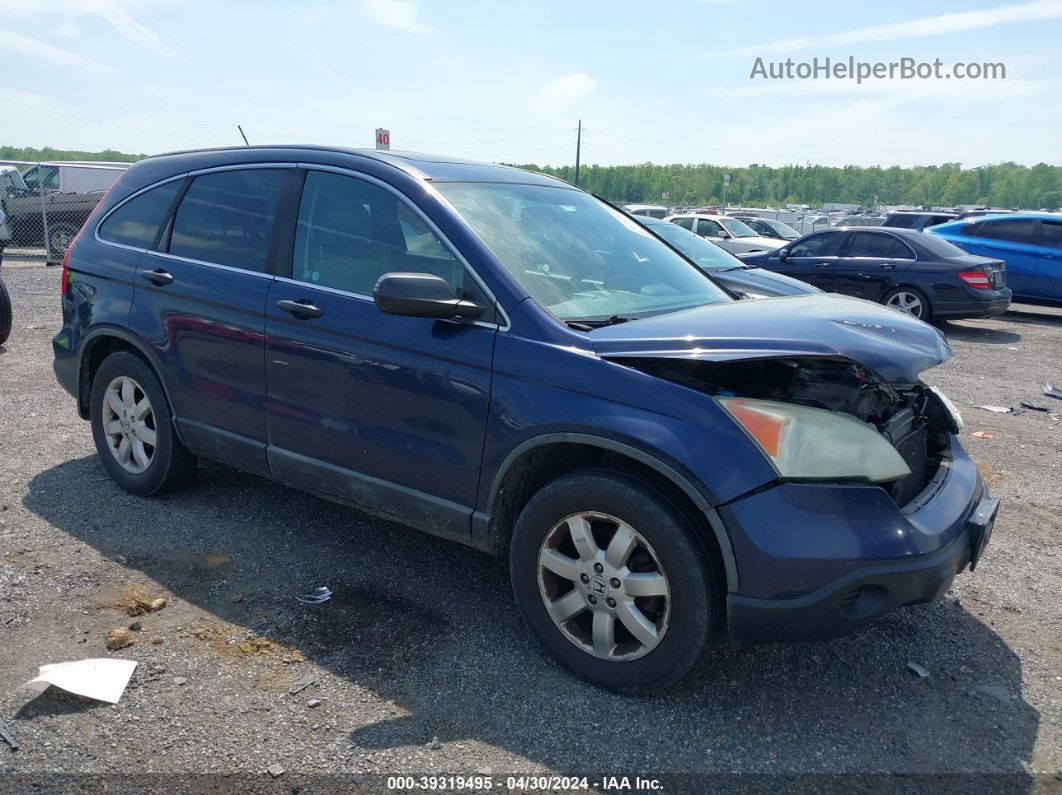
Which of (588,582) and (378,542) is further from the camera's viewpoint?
(378,542)

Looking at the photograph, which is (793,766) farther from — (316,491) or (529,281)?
(316,491)

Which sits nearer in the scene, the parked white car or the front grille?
the front grille

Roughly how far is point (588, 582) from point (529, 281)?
1189 millimetres

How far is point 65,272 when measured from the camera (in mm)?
4988

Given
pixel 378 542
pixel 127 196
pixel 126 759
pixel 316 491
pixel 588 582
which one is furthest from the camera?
pixel 127 196

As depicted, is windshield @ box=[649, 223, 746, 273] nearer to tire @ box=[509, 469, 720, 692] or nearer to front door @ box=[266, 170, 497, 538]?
front door @ box=[266, 170, 497, 538]

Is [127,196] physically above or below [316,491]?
above

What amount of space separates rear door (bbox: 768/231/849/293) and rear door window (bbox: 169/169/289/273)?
1031 centimetres

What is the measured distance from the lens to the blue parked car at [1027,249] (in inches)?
554

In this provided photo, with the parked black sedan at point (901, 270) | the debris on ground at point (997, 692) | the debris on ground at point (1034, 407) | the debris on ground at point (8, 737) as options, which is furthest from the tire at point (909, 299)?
the debris on ground at point (8, 737)

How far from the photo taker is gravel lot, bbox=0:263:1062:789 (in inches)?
109

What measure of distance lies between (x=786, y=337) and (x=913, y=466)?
91cm

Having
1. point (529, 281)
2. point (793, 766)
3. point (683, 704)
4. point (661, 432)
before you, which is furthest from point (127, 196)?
point (793, 766)

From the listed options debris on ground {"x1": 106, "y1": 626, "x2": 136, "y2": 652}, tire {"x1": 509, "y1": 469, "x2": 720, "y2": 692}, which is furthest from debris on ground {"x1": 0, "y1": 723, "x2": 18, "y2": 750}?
tire {"x1": 509, "y1": 469, "x2": 720, "y2": 692}
